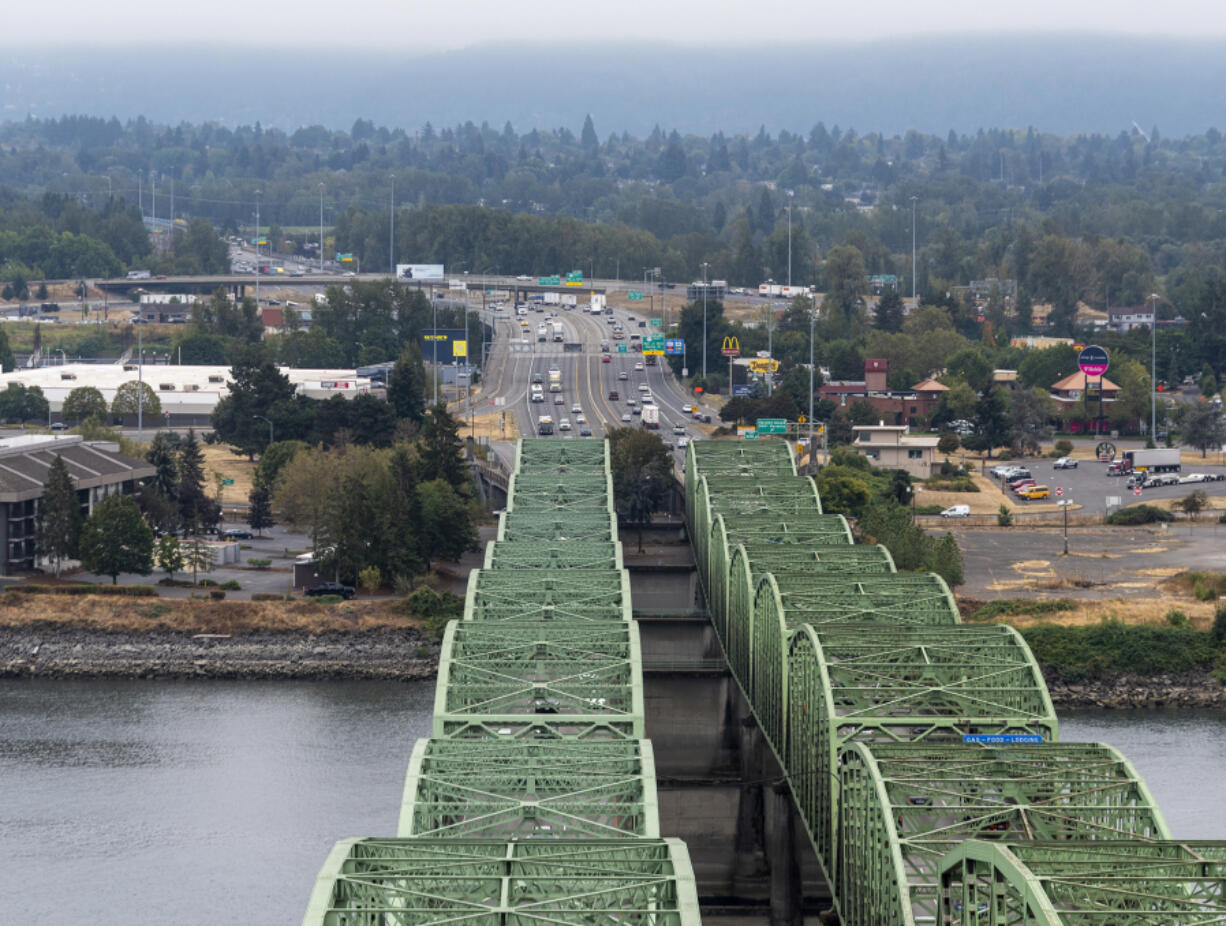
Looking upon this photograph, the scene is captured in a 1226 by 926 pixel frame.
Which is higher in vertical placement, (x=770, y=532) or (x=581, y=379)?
(x=770, y=532)

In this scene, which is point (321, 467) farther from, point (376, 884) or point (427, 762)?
point (376, 884)

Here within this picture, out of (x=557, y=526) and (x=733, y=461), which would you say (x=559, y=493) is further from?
(x=733, y=461)

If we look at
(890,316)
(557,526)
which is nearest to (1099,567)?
(557,526)

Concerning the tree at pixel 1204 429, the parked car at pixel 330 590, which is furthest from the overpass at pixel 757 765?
the tree at pixel 1204 429

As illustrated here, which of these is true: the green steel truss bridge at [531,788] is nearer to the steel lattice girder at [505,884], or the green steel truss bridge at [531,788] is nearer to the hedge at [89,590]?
the steel lattice girder at [505,884]

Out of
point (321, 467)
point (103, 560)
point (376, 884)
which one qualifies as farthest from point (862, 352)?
point (376, 884)

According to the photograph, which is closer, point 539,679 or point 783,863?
point 539,679

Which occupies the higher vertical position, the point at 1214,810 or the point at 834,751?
the point at 834,751
